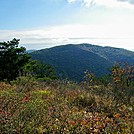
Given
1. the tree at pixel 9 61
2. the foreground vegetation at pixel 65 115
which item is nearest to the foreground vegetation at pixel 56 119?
the foreground vegetation at pixel 65 115

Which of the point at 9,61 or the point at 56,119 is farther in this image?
the point at 9,61

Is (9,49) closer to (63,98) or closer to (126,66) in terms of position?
(126,66)

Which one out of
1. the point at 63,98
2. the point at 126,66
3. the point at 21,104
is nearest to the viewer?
the point at 21,104

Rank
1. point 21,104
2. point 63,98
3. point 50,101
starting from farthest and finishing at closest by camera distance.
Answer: point 63,98 → point 50,101 → point 21,104

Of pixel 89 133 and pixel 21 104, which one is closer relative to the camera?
pixel 89 133

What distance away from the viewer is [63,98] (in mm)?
10492

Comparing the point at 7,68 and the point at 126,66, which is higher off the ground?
the point at 126,66

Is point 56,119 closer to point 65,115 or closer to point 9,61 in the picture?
point 65,115

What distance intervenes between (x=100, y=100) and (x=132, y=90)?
347 cm

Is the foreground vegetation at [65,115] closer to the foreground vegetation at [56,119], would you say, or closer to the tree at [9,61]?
the foreground vegetation at [56,119]

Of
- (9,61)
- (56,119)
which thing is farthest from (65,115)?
(9,61)

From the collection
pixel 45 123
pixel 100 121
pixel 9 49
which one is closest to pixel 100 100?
pixel 100 121

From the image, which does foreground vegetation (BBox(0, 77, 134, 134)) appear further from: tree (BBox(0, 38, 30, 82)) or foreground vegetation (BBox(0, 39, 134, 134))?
tree (BBox(0, 38, 30, 82))

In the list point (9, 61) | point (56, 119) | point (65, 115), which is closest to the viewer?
point (56, 119)
